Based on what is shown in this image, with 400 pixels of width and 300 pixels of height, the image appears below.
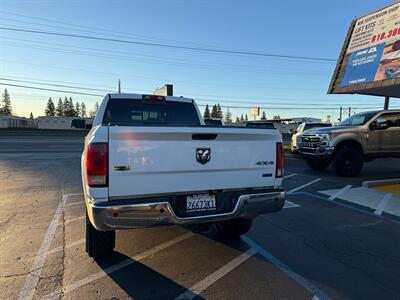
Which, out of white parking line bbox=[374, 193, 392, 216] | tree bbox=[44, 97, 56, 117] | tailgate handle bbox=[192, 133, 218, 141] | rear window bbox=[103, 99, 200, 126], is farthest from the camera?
tree bbox=[44, 97, 56, 117]

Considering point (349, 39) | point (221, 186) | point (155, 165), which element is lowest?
point (221, 186)

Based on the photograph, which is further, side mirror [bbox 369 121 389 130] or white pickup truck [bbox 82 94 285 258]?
side mirror [bbox 369 121 389 130]

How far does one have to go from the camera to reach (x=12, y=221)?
232 inches

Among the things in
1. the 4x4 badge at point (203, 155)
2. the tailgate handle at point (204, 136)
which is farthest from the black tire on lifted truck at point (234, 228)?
the tailgate handle at point (204, 136)

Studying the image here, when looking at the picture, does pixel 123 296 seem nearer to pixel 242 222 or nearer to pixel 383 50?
pixel 242 222

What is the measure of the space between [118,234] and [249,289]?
2.44m

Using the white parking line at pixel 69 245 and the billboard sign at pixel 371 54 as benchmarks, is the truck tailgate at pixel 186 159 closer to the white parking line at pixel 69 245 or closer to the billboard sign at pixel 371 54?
the white parking line at pixel 69 245

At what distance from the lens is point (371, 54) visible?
13.1 metres

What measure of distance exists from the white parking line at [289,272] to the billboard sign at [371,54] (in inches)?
370

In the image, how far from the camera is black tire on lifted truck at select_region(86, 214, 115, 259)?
407 cm

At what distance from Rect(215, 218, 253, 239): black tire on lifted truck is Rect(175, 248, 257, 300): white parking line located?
15.1 inches

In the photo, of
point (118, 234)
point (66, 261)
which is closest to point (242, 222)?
point (118, 234)

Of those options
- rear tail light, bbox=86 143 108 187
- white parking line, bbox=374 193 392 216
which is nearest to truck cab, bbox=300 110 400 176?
white parking line, bbox=374 193 392 216

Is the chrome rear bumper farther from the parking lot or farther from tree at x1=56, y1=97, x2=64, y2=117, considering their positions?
tree at x1=56, y1=97, x2=64, y2=117
